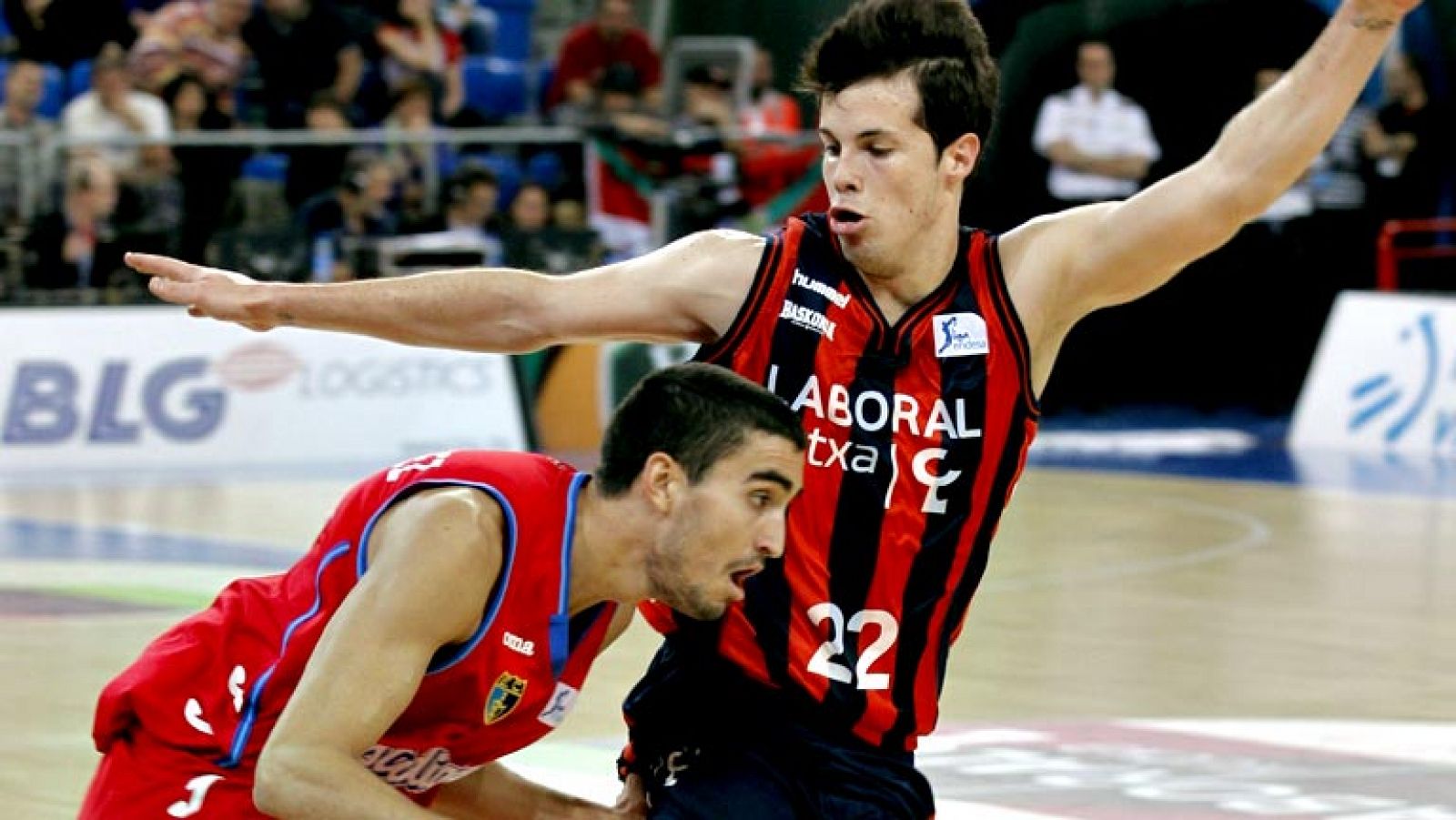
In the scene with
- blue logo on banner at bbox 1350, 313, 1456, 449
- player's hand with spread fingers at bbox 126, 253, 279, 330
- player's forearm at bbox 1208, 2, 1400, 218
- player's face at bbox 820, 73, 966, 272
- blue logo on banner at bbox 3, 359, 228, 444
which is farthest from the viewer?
blue logo on banner at bbox 1350, 313, 1456, 449

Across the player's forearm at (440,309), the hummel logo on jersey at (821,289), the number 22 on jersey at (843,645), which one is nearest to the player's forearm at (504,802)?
the number 22 on jersey at (843,645)

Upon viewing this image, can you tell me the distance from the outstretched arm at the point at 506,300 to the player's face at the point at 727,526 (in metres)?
0.65

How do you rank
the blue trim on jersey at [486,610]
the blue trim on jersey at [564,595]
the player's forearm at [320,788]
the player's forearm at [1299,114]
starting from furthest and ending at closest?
the player's forearm at [1299,114] < the blue trim on jersey at [564,595] < the blue trim on jersey at [486,610] < the player's forearm at [320,788]

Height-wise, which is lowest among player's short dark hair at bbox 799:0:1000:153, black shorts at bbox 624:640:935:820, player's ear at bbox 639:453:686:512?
black shorts at bbox 624:640:935:820

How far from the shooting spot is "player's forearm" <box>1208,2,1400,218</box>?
4.83m

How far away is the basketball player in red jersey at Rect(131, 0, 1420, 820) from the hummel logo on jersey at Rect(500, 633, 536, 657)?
2.19ft

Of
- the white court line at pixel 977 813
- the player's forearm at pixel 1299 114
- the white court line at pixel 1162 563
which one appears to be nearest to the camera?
the player's forearm at pixel 1299 114

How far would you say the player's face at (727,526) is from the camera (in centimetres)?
458

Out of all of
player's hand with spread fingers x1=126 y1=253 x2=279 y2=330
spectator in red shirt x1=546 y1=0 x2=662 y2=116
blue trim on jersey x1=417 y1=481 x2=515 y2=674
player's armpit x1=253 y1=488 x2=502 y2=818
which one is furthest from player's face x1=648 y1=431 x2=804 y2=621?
spectator in red shirt x1=546 y1=0 x2=662 y2=116

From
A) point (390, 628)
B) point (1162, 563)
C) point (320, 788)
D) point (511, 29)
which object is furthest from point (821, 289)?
point (511, 29)

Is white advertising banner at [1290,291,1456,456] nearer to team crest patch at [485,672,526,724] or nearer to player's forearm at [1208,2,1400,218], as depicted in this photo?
player's forearm at [1208,2,1400,218]

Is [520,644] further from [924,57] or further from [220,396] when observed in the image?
[220,396]

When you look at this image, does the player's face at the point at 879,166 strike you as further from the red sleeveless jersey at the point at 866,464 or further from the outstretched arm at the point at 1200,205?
the outstretched arm at the point at 1200,205

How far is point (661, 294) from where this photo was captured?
5.18 metres
